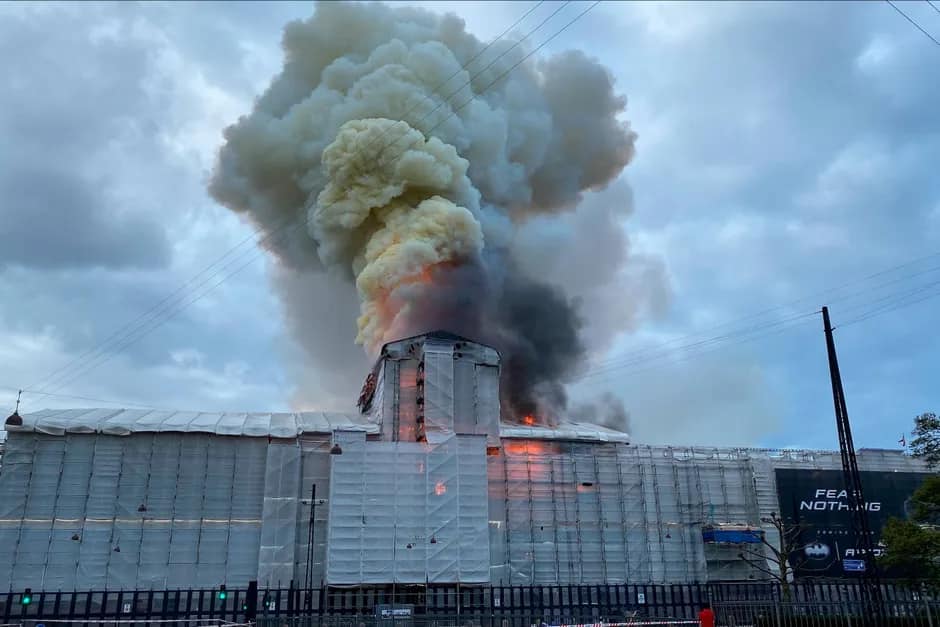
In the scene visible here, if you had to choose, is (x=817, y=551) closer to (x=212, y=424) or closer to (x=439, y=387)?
(x=439, y=387)

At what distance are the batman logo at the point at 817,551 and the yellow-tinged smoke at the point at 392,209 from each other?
25.1m

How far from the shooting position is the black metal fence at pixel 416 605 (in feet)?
76.3

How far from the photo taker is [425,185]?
4747cm

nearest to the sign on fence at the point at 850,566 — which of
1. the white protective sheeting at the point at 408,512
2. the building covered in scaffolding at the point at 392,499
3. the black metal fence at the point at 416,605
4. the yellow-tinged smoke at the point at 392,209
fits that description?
the building covered in scaffolding at the point at 392,499

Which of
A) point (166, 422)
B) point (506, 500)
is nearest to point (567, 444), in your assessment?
point (506, 500)

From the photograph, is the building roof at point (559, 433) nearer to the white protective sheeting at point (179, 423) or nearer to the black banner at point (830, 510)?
the white protective sheeting at point (179, 423)

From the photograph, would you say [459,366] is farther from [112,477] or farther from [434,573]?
[112,477]

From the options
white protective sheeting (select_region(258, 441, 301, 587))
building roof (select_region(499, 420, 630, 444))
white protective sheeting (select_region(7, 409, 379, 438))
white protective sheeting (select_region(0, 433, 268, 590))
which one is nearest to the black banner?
building roof (select_region(499, 420, 630, 444))

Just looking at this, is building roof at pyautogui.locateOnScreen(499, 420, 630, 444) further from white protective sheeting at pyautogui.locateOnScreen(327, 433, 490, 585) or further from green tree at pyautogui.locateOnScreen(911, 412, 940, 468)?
green tree at pyautogui.locateOnScreen(911, 412, 940, 468)

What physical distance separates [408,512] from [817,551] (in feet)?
76.0

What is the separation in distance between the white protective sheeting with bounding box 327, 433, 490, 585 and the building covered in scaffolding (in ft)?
0.22

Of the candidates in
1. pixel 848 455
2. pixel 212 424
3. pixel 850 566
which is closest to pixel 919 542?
pixel 848 455

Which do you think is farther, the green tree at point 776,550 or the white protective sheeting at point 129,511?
the green tree at point 776,550

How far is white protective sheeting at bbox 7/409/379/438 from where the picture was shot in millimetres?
34938
